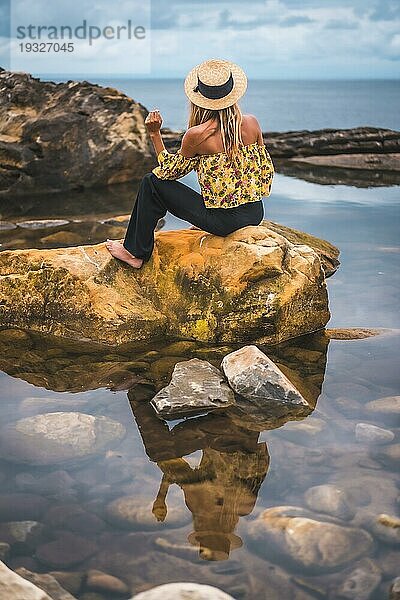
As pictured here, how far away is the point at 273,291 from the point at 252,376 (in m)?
1.28

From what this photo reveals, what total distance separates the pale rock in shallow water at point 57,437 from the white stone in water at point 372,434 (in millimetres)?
1597

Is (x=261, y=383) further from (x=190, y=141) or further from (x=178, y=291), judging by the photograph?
(x=190, y=141)

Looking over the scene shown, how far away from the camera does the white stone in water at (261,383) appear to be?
573cm

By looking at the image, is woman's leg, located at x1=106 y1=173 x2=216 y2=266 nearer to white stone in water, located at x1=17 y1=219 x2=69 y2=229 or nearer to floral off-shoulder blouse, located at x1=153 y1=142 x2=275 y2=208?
floral off-shoulder blouse, located at x1=153 y1=142 x2=275 y2=208

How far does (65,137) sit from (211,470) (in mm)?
10977

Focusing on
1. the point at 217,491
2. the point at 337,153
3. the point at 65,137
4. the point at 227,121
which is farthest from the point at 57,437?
the point at 337,153

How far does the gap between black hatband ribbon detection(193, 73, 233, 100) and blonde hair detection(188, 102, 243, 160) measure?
113 mm

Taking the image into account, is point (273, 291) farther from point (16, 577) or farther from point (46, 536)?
point (16, 577)

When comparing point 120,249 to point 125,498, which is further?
point 120,249

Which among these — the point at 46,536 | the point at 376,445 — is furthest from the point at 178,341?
the point at 46,536

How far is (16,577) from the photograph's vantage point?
11.1 ft

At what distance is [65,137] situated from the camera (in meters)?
14.7

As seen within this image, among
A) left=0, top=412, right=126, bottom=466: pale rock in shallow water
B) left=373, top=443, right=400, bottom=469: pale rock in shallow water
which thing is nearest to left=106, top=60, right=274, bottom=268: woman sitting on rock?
left=0, top=412, right=126, bottom=466: pale rock in shallow water

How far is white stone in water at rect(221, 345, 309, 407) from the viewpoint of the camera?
5.73 meters
